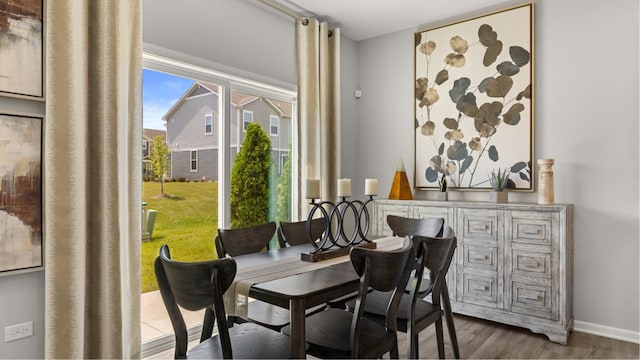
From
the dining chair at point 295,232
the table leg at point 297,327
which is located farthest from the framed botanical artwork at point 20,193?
the table leg at point 297,327

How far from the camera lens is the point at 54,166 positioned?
2.07m

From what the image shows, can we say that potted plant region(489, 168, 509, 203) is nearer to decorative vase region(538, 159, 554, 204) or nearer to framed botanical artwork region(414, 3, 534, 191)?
framed botanical artwork region(414, 3, 534, 191)

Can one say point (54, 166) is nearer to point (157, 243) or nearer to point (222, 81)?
point (157, 243)

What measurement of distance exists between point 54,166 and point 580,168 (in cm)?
374

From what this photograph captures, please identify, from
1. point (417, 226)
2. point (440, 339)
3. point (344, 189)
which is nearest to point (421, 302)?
point (440, 339)

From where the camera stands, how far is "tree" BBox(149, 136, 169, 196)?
2.82 meters

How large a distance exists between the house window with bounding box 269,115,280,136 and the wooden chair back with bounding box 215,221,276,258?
1.31m

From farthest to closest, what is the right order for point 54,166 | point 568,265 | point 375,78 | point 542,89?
1. point 375,78
2. point 542,89
3. point 568,265
4. point 54,166

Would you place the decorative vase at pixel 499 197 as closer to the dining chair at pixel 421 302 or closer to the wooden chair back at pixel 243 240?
the dining chair at pixel 421 302

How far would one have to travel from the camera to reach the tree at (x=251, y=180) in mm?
3355

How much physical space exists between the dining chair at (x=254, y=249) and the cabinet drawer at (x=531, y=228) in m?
1.81

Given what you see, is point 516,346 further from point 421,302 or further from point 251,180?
point 251,180

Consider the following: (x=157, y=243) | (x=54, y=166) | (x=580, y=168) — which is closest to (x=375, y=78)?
(x=580, y=168)

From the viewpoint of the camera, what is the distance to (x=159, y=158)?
9.36ft
